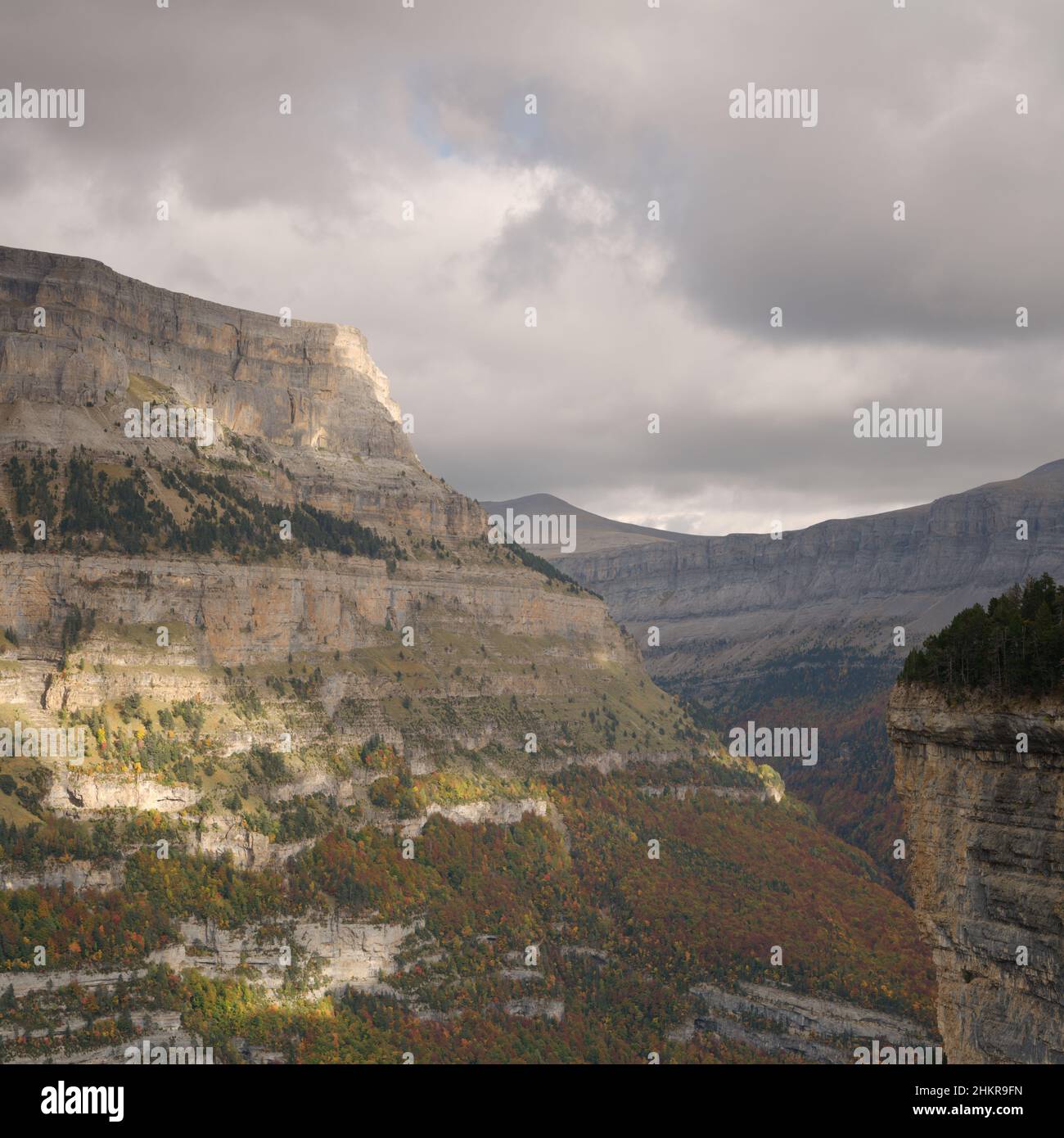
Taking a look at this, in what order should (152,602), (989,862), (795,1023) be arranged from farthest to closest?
1. (152,602)
2. (795,1023)
3. (989,862)

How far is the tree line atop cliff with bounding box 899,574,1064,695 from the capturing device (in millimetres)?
43156

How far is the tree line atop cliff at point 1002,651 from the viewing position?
43156 mm

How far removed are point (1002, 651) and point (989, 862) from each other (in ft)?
22.4

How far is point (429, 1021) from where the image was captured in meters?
143

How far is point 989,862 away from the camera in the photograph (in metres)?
44.8

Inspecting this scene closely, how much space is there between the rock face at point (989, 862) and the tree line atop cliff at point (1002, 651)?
69 centimetres
